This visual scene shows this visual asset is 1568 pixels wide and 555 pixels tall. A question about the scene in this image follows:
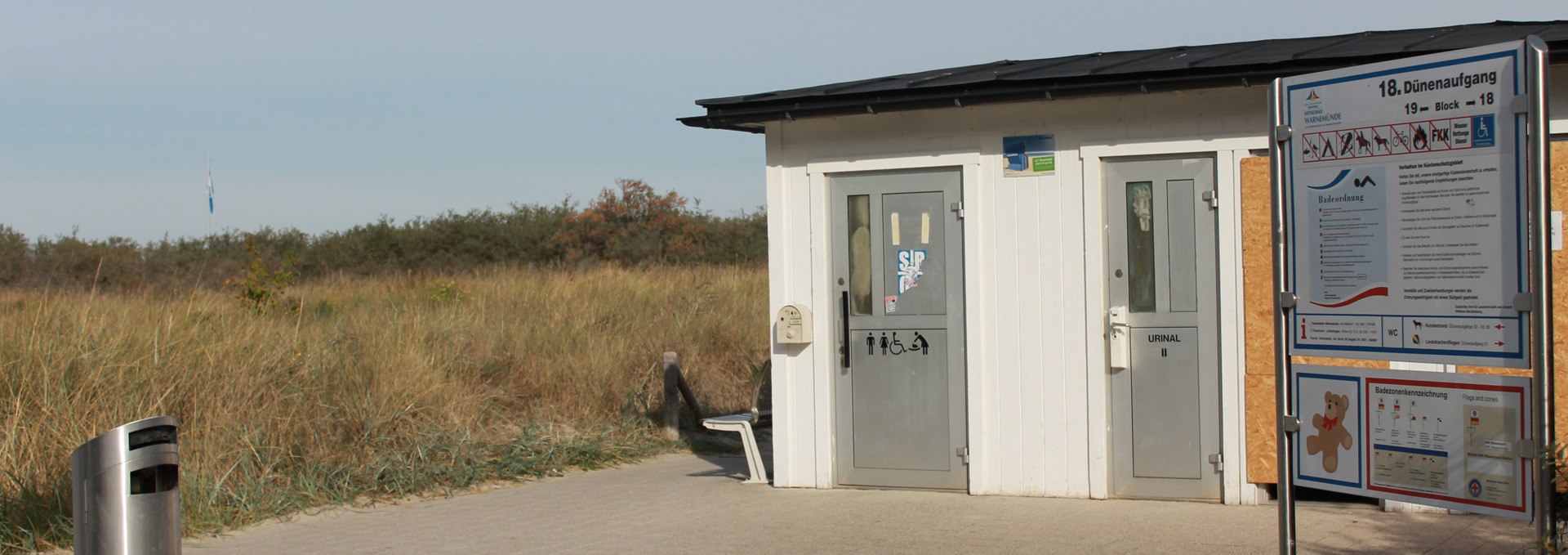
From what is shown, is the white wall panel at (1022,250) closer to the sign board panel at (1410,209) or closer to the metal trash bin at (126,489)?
the sign board panel at (1410,209)

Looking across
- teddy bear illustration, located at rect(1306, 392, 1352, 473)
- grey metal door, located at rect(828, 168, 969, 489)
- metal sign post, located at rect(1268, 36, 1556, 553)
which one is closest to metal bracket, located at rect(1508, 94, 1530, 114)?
metal sign post, located at rect(1268, 36, 1556, 553)

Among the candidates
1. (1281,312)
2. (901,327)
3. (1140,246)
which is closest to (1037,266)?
(1140,246)

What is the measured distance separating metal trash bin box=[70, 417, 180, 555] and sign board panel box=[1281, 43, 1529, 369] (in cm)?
443

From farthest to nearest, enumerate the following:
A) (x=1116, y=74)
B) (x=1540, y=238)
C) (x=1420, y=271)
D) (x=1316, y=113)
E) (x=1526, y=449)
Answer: (x=1116, y=74), (x=1316, y=113), (x=1420, y=271), (x=1526, y=449), (x=1540, y=238)

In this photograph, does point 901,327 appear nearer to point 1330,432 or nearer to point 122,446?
point 1330,432

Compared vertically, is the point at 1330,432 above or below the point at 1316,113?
below

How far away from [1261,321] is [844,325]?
2630 mm

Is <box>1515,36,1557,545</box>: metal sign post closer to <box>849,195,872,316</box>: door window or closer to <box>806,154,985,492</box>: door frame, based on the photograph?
<box>806,154,985,492</box>: door frame

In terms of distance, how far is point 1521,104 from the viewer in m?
4.41

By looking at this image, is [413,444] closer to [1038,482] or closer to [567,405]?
[567,405]

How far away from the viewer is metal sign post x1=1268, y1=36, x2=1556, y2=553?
4.46 metres

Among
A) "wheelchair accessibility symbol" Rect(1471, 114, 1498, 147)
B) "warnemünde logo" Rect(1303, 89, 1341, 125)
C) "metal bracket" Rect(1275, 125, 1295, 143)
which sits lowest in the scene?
"wheelchair accessibility symbol" Rect(1471, 114, 1498, 147)

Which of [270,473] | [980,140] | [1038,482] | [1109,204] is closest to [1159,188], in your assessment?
[1109,204]

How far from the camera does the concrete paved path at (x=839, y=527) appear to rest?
6.82m
